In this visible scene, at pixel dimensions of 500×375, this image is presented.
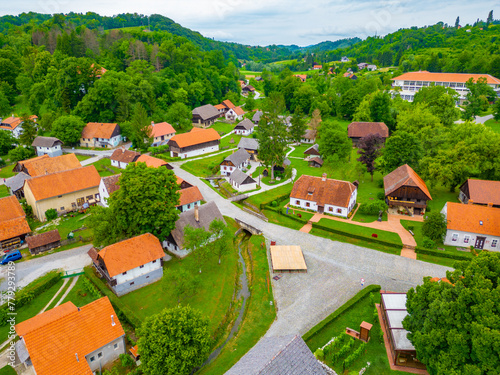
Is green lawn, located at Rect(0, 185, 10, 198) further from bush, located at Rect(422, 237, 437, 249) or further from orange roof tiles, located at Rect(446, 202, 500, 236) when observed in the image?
orange roof tiles, located at Rect(446, 202, 500, 236)

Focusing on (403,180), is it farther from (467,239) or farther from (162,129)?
(162,129)

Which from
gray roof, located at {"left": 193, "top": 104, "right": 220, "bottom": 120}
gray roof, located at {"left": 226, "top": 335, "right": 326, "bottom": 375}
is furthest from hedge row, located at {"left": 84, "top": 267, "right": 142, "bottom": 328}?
gray roof, located at {"left": 193, "top": 104, "right": 220, "bottom": 120}

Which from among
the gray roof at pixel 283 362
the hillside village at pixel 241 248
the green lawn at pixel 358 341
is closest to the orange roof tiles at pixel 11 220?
the hillside village at pixel 241 248

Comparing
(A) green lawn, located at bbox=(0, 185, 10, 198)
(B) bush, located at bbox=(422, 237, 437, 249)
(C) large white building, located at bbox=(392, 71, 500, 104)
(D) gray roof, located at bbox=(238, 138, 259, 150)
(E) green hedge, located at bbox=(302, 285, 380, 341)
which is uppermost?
(C) large white building, located at bbox=(392, 71, 500, 104)

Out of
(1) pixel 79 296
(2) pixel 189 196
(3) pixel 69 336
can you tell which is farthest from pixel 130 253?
(2) pixel 189 196

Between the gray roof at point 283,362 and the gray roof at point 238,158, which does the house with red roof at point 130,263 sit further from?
the gray roof at point 238,158
